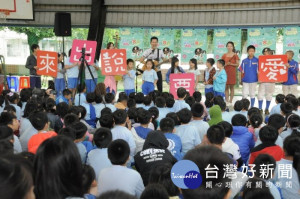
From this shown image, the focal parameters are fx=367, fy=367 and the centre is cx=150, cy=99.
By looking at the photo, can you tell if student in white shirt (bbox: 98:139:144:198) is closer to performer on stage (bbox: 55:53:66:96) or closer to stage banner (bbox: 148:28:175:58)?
performer on stage (bbox: 55:53:66:96)

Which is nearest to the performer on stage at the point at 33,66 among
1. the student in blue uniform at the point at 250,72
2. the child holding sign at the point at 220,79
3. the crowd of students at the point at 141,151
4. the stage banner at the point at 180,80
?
the crowd of students at the point at 141,151

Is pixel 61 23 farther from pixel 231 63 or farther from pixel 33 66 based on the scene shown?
pixel 231 63

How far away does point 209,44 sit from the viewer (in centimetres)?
957

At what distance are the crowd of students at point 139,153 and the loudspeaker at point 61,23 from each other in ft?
11.0

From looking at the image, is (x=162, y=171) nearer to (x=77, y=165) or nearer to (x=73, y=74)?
(x=77, y=165)

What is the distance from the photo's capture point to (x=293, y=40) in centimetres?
845

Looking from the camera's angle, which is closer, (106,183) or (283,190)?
(106,183)

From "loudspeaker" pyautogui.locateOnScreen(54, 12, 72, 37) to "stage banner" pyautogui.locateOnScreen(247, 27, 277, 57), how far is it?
4348 mm

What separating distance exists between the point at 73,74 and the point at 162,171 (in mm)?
5768

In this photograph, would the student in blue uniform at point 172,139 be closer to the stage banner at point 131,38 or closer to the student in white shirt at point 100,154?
the student in white shirt at point 100,154

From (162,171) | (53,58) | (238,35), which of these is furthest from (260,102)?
(162,171)

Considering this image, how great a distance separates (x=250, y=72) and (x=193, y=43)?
2.08m

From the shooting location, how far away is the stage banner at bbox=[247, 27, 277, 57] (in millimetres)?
8633

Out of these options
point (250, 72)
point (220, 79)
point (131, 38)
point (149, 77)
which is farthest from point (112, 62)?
point (250, 72)
